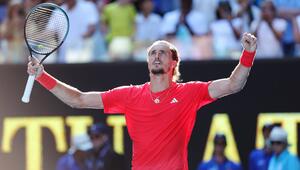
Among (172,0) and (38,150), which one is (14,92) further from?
(172,0)

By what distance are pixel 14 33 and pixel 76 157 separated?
1571 millimetres

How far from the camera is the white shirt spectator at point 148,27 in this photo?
955 centimetres

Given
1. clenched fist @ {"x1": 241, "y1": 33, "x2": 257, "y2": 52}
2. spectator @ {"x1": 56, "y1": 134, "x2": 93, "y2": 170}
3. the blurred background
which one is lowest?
spectator @ {"x1": 56, "y1": 134, "x2": 93, "y2": 170}

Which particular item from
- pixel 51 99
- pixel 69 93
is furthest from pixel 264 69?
pixel 69 93

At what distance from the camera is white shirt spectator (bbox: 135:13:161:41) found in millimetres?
9555

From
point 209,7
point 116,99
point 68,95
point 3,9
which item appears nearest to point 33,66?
point 68,95

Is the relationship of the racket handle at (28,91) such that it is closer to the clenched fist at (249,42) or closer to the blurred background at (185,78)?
the clenched fist at (249,42)

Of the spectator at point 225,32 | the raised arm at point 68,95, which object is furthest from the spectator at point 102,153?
the raised arm at point 68,95

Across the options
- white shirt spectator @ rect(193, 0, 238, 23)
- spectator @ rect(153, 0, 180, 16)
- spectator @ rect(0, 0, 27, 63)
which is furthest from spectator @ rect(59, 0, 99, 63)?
white shirt spectator @ rect(193, 0, 238, 23)

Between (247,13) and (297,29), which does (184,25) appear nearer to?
(247,13)

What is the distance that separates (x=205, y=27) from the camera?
9.51m

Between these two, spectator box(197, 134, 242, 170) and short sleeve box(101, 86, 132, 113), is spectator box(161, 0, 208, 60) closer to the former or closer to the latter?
spectator box(197, 134, 242, 170)

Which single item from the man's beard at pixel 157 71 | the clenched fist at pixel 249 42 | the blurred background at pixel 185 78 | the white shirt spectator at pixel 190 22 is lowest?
the blurred background at pixel 185 78

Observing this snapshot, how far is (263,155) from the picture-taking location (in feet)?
30.0
